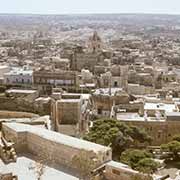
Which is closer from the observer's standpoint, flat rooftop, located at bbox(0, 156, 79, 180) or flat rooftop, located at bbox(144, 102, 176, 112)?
flat rooftop, located at bbox(0, 156, 79, 180)

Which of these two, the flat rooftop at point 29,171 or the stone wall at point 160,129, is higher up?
the flat rooftop at point 29,171

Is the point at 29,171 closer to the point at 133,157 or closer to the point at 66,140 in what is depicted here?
the point at 66,140

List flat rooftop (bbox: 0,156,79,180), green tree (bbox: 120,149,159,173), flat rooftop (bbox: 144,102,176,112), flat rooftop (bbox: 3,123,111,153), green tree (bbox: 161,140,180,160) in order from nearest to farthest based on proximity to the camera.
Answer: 1. flat rooftop (bbox: 0,156,79,180)
2. flat rooftop (bbox: 3,123,111,153)
3. green tree (bbox: 120,149,159,173)
4. green tree (bbox: 161,140,180,160)
5. flat rooftop (bbox: 144,102,176,112)

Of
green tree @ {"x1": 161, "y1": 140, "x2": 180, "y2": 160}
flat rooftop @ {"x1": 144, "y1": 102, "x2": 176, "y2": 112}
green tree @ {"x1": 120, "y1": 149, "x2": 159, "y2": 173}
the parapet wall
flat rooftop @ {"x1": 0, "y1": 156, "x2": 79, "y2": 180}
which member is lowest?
flat rooftop @ {"x1": 144, "y1": 102, "x2": 176, "y2": 112}

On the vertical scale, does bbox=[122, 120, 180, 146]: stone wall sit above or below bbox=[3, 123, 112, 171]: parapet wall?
below

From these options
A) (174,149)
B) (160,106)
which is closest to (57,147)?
(174,149)

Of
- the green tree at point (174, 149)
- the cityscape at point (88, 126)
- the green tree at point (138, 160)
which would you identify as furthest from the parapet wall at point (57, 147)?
the green tree at point (174, 149)

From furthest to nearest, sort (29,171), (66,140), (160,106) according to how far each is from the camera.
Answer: (160,106)
(66,140)
(29,171)

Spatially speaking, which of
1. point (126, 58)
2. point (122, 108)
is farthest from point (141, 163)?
point (126, 58)

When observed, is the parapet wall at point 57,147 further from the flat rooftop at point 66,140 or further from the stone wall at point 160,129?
the stone wall at point 160,129

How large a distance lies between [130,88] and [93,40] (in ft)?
75.9

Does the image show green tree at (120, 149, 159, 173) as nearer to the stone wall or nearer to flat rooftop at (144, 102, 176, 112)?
the stone wall

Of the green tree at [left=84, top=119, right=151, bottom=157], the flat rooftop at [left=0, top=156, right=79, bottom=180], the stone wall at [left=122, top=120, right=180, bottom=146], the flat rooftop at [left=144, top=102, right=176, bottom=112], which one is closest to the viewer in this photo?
the flat rooftop at [left=0, top=156, right=79, bottom=180]

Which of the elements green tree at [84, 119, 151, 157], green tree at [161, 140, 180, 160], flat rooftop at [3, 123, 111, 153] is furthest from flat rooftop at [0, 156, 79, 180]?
green tree at [161, 140, 180, 160]
